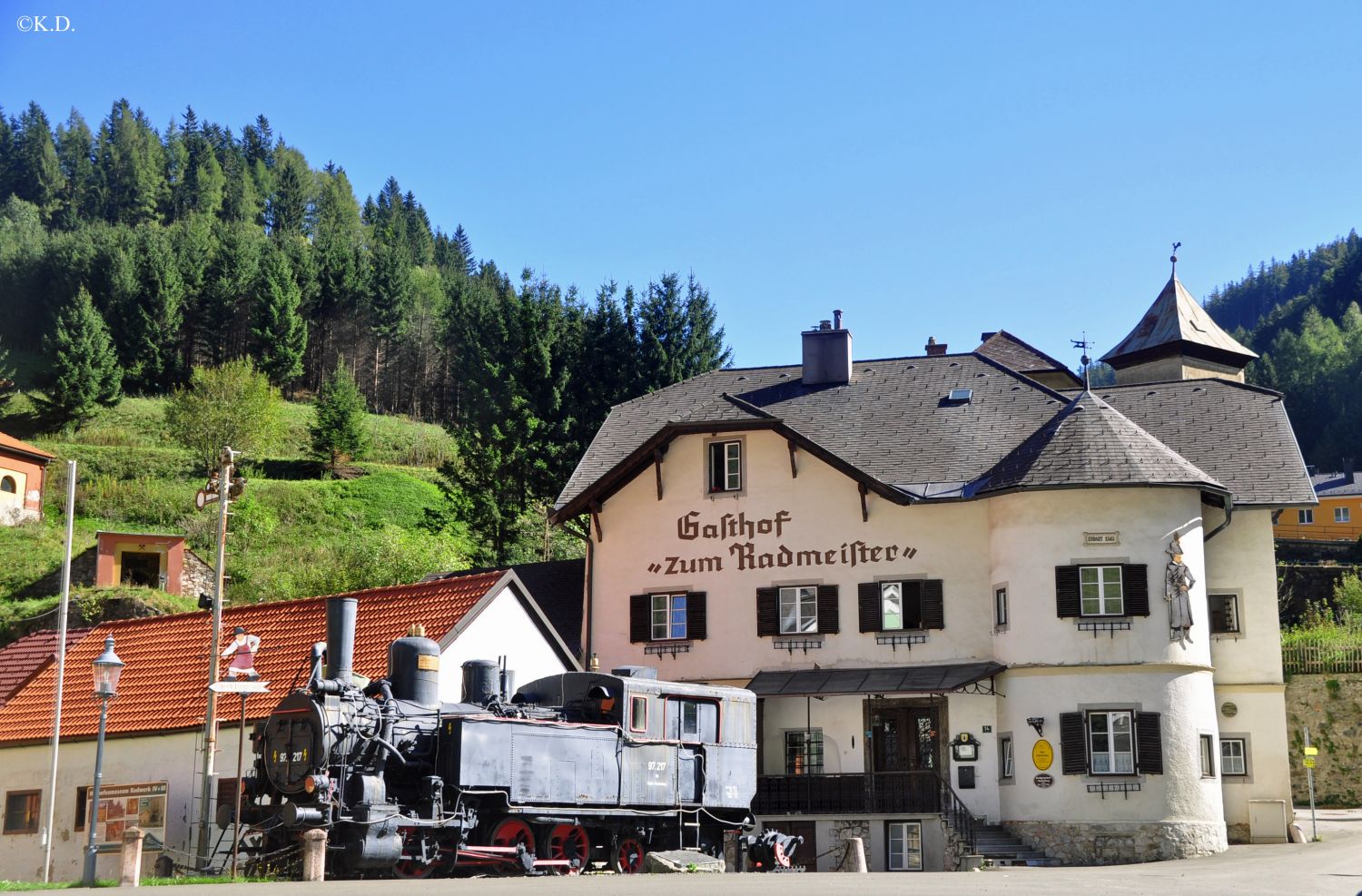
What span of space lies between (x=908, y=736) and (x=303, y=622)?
13.5m

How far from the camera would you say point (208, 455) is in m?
72.6

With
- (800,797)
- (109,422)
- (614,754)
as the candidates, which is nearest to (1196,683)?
(800,797)

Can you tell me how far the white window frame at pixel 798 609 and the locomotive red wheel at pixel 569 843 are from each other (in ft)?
39.6

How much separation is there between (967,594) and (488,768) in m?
14.9

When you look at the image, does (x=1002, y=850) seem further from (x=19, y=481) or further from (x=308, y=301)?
(x=308, y=301)

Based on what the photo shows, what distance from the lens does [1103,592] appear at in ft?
101

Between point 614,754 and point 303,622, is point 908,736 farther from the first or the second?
point 303,622

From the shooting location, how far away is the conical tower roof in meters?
45.9

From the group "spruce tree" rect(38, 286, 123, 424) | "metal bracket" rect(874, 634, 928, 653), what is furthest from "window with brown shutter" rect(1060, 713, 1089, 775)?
"spruce tree" rect(38, 286, 123, 424)

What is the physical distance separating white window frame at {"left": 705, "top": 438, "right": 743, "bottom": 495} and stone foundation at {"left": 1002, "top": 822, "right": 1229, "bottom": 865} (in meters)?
10.9

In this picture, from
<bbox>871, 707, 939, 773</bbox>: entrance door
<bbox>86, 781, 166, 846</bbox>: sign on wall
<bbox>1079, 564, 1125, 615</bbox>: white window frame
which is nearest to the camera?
<bbox>86, 781, 166, 846</bbox>: sign on wall

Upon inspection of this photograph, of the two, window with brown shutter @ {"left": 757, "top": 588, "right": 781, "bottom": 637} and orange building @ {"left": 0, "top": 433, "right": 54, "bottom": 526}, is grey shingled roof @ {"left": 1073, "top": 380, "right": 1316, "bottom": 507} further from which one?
orange building @ {"left": 0, "top": 433, "right": 54, "bottom": 526}

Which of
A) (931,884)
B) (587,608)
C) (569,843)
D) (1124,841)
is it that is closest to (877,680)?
(1124,841)

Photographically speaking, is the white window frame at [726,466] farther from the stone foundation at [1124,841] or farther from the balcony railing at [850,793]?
the stone foundation at [1124,841]
